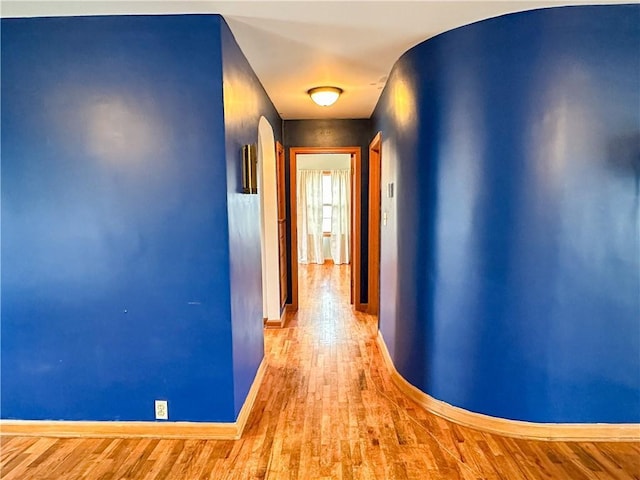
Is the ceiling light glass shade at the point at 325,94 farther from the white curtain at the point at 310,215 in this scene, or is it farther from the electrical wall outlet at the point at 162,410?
the white curtain at the point at 310,215

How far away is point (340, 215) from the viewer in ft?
27.0

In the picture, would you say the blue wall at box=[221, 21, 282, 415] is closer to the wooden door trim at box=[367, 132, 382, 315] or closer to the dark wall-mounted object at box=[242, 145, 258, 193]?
the dark wall-mounted object at box=[242, 145, 258, 193]

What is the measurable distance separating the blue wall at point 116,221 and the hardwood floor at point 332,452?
197 mm

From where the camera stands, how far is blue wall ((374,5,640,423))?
211 cm

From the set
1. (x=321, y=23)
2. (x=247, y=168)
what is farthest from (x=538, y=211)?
(x=247, y=168)

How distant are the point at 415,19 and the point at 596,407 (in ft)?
7.82

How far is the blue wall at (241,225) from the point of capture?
2.27 metres

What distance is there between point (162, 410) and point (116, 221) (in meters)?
1.11

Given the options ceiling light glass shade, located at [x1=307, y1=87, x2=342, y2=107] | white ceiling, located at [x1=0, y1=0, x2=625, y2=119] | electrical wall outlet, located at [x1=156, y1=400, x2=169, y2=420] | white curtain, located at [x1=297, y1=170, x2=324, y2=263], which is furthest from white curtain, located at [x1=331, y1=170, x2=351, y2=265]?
electrical wall outlet, located at [x1=156, y1=400, x2=169, y2=420]

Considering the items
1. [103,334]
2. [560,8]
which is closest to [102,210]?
[103,334]

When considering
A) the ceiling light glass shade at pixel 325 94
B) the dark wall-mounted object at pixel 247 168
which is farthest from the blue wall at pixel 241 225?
the ceiling light glass shade at pixel 325 94

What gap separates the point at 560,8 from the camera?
2059mm

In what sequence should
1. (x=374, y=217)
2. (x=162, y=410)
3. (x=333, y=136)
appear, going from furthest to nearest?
1. (x=333, y=136)
2. (x=374, y=217)
3. (x=162, y=410)

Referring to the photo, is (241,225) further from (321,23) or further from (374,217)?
(374,217)
